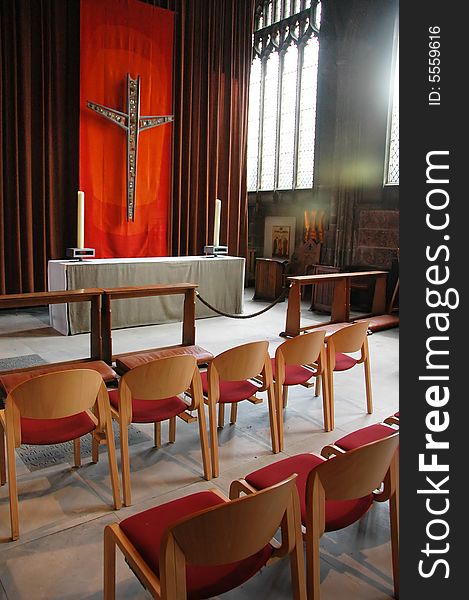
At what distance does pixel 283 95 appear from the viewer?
35.2 feet

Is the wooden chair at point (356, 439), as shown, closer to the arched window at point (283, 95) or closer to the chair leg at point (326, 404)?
the chair leg at point (326, 404)

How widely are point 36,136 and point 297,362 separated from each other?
6210 millimetres

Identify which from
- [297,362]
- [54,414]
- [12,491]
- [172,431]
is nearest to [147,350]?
[172,431]

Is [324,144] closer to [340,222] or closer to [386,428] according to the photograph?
[340,222]

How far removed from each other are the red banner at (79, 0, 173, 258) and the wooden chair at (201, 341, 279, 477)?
552cm

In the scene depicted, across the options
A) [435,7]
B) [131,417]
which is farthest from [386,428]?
[435,7]

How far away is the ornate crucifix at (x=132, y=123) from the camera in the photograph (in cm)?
812

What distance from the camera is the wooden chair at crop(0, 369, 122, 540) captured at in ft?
7.86

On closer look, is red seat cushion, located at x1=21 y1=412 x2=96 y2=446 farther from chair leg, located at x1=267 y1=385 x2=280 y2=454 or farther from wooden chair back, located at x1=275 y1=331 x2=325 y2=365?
wooden chair back, located at x1=275 y1=331 x2=325 y2=365

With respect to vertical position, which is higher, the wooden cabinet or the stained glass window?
the stained glass window

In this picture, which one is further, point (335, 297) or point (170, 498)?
point (335, 297)

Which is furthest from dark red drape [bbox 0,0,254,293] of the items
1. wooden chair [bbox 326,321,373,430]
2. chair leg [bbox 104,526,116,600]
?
chair leg [bbox 104,526,116,600]

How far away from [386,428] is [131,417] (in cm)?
129

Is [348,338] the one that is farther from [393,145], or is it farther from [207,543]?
[393,145]
